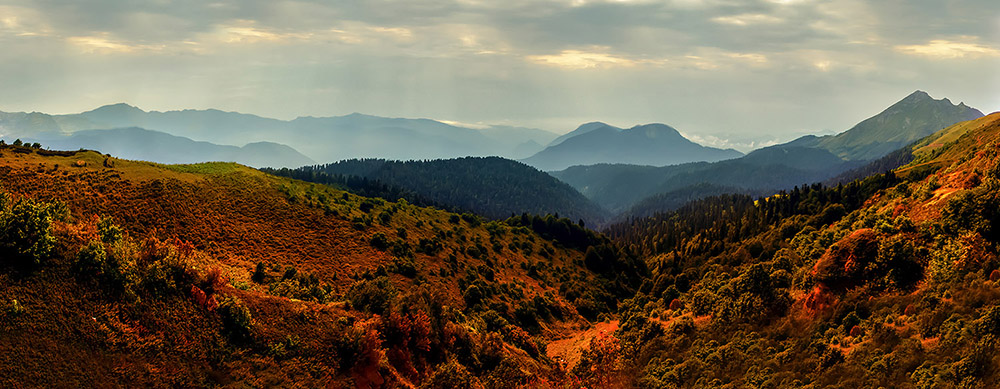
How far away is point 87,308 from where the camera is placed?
28500 millimetres

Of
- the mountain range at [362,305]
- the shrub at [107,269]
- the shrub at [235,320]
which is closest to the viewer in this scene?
the mountain range at [362,305]

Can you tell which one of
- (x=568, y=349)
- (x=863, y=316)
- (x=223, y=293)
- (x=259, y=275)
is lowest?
(x=568, y=349)

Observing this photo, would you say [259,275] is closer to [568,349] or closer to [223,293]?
[223,293]

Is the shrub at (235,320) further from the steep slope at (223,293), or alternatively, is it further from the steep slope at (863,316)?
the steep slope at (863,316)

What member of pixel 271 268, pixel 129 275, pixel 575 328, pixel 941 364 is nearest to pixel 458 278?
pixel 575 328

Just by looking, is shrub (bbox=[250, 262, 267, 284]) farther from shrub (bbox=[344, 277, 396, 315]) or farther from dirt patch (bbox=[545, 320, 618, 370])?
dirt patch (bbox=[545, 320, 618, 370])

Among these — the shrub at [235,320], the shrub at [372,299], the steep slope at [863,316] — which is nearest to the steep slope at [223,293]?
the shrub at [235,320]

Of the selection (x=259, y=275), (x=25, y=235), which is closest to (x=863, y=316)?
(x=259, y=275)

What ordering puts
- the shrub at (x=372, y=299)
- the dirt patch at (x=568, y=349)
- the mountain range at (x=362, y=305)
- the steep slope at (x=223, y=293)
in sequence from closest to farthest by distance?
the steep slope at (x=223, y=293) < the mountain range at (x=362, y=305) < the shrub at (x=372, y=299) < the dirt patch at (x=568, y=349)

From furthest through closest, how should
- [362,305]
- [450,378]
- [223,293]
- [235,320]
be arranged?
[362,305]
[450,378]
[223,293]
[235,320]

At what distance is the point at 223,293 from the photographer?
34.5 meters

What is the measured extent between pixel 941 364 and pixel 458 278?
6679 centimetres

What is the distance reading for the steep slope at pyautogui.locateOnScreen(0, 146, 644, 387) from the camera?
27734 mm

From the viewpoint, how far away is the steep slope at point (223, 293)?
2773cm
